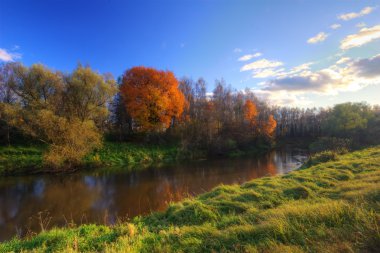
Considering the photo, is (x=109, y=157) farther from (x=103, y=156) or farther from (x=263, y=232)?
(x=263, y=232)

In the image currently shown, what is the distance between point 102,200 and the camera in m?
12.9

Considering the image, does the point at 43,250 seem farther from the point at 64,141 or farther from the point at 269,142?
the point at 269,142

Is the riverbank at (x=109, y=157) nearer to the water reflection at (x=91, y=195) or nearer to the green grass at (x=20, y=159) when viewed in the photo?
the green grass at (x=20, y=159)

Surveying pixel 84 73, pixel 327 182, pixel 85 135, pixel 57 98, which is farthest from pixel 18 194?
pixel 327 182

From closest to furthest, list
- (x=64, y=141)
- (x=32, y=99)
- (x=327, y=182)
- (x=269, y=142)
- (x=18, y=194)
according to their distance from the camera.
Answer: (x=327, y=182) < (x=18, y=194) < (x=64, y=141) < (x=32, y=99) < (x=269, y=142)

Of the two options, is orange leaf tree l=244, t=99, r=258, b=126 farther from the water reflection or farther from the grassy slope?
the grassy slope

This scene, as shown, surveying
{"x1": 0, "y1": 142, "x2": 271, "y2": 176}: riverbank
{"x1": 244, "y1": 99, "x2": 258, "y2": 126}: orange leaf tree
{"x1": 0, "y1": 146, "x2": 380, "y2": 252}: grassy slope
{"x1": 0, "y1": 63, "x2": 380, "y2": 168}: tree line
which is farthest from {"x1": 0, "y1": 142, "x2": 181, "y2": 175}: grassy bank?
{"x1": 244, "y1": 99, "x2": 258, "y2": 126}: orange leaf tree

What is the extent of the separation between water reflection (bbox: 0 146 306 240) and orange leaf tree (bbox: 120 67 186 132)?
13.9 meters

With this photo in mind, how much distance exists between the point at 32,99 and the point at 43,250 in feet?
83.6

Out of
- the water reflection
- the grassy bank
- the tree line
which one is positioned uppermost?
the tree line

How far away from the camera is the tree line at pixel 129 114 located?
70.4 ft

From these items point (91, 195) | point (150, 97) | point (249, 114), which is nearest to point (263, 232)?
point (91, 195)

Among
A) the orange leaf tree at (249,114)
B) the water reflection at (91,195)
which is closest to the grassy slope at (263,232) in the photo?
the water reflection at (91,195)

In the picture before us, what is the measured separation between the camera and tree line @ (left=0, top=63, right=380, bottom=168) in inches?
845
